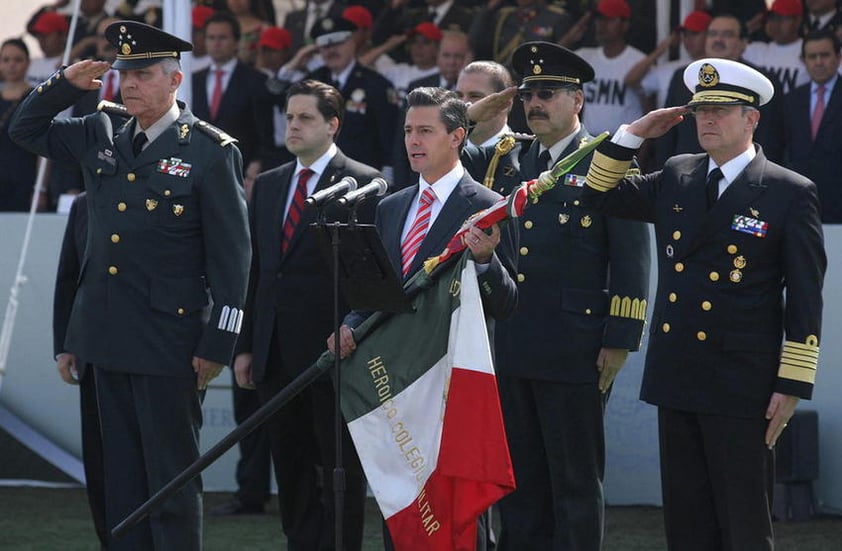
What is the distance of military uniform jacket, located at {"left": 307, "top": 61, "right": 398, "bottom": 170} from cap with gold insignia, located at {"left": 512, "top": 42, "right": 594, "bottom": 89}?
3.21 meters

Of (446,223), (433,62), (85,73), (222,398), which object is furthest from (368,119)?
(446,223)

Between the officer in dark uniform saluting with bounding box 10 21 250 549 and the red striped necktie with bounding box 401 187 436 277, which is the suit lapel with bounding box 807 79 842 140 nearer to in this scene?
the red striped necktie with bounding box 401 187 436 277

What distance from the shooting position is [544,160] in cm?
618

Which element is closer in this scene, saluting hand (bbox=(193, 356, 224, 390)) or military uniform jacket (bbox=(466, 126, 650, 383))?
saluting hand (bbox=(193, 356, 224, 390))

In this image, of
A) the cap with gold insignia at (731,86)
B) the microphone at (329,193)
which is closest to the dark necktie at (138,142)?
the microphone at (329,193)

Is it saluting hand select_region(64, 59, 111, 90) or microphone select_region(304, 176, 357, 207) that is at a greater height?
saluting hand select_region(64, 59, 111, 90)

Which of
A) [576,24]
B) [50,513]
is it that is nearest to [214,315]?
[50,513]

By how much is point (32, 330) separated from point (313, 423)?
282 centimetres

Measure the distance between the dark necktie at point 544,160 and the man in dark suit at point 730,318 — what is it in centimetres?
77

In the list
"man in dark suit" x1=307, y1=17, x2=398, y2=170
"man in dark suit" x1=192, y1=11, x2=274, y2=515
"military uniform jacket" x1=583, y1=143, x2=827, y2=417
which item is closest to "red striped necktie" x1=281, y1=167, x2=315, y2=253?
"military uniform jacket" x1=583, y1=143, x2=827, y2=417

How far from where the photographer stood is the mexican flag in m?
5.16

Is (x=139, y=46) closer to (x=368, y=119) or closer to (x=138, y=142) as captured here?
(x=138, y=142)

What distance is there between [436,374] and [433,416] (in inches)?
5.5

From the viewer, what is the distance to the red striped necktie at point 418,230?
5453mm
